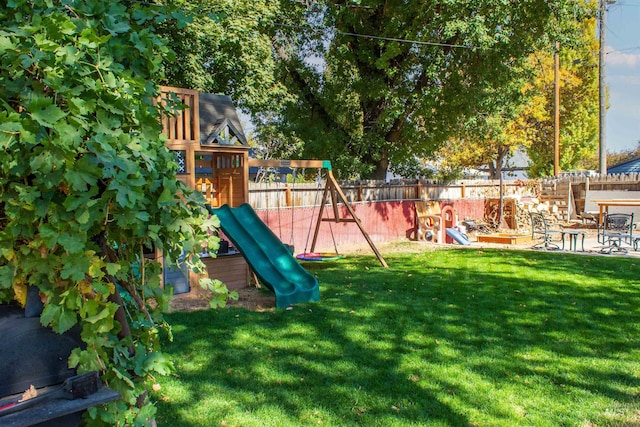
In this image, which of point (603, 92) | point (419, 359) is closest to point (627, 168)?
point (603, 92)

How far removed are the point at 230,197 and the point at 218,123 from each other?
141cm

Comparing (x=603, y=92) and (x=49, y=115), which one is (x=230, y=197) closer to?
(x=49, y=115)

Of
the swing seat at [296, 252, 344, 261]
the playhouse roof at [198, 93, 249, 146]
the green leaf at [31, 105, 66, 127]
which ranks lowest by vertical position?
the swing seat at [296, 252, 344, 261]

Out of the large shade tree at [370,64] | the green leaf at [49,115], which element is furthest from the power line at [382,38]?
the green leaf at [49,115]

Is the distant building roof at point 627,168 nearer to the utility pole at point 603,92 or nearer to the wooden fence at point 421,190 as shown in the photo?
the utility pole at point 603,92

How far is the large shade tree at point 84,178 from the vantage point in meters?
1.50

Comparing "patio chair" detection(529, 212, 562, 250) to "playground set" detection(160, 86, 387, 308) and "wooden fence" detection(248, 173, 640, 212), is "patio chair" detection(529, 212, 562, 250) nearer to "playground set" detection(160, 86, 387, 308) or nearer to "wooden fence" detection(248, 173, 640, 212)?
"wooden fence" detection(248, 173, 640, 212)

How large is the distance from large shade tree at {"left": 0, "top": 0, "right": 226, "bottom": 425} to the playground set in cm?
437

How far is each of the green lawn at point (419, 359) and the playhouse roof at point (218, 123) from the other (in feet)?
10.8

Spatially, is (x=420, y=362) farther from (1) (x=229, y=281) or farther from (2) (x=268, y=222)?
(2) (x=268, y=222)

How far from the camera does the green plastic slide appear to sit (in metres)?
7.13

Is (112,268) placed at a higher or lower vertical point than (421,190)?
lower

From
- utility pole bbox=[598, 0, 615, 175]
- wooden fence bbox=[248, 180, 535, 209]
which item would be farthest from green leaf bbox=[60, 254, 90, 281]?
utility pole bbox=[598, 0, 615, 175]

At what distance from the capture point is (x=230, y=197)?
381 inches
